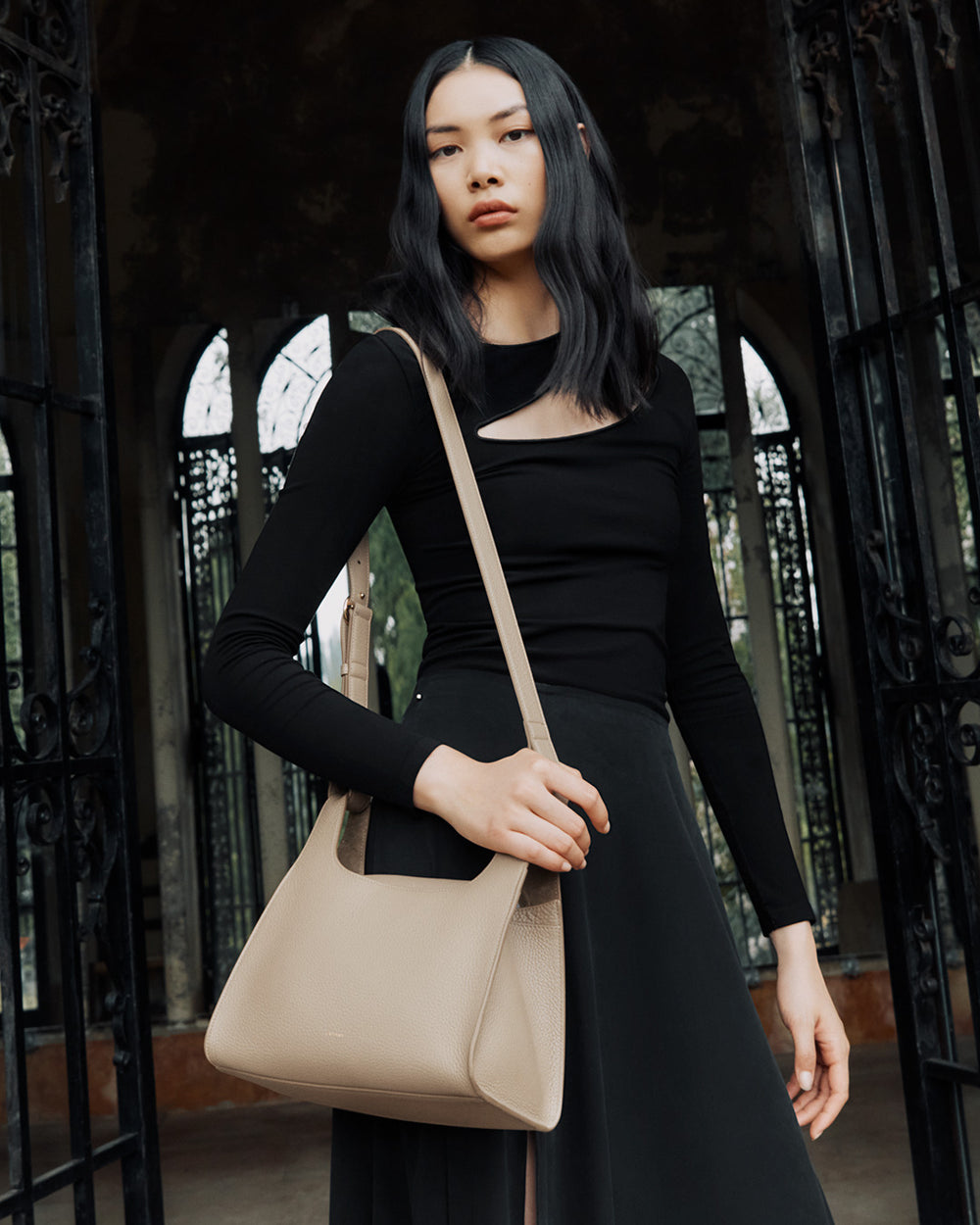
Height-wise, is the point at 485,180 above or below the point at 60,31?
below

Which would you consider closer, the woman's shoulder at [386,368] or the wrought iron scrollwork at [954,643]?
the woman's shoulder at [386,368]

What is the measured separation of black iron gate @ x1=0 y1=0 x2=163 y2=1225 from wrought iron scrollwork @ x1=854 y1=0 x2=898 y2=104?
140 cm

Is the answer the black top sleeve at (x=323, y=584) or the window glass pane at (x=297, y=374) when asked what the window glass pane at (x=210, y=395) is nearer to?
the window glass pane at (x=297, y=374)

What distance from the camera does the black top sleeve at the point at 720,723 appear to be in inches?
48.2

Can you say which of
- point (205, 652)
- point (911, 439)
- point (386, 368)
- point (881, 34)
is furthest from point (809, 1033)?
point (205, 652)

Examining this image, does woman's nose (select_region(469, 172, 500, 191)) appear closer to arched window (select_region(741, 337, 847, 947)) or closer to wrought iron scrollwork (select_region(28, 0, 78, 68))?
wrought iron scrollwork (select_region(28, 0, 78, 68))

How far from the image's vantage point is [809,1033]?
46.4 inches

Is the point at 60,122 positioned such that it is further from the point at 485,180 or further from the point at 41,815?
the point at 485,180

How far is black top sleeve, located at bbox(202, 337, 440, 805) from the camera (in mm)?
967

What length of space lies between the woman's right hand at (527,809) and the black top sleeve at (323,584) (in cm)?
5

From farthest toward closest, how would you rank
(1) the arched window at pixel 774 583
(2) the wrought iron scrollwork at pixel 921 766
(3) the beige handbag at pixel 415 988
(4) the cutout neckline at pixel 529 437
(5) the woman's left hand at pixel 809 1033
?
(1) the arched window at pixel 774 583 → (2) the wrought iron scrollwork at pixel 921 766 → (5) the woman's left hand at pixel 809 1033 → (4) the cutout neckline at pixel 529 437 → (3) the beige handbag at pixel 415 988

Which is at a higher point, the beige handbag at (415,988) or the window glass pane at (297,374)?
the window glass pane at (297,374)

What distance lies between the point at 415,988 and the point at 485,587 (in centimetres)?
30

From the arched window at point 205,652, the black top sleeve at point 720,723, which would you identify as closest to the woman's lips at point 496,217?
the black top sleeve at point 720,723
